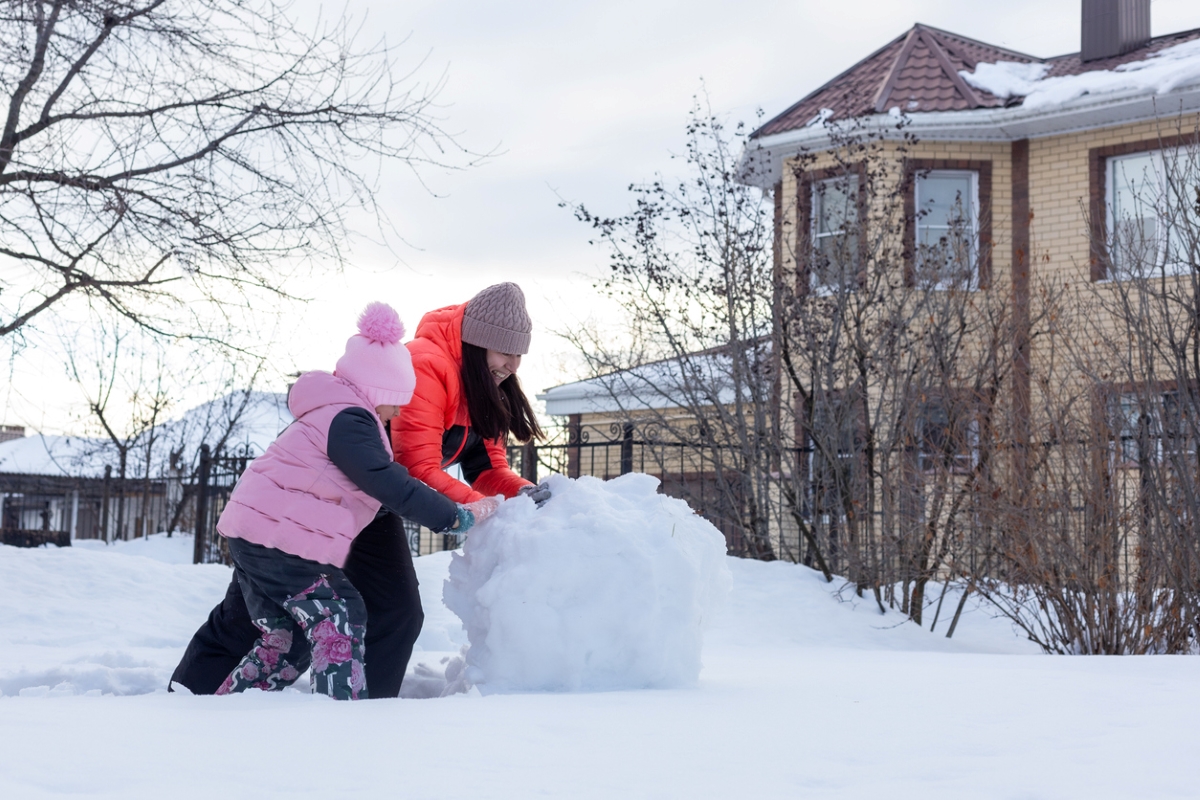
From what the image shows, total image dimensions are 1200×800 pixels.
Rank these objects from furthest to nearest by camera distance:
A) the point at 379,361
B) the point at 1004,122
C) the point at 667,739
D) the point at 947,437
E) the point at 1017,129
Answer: the point at 1017,129
the point at 1004,122
the point at 947,437
the point at 379,361
the point at 667,739

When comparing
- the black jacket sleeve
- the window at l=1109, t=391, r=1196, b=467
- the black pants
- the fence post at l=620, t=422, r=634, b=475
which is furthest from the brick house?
the black jacket sleeve

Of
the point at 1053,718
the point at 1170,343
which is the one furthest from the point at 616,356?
the point at 1053,718

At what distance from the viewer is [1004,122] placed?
1334cm

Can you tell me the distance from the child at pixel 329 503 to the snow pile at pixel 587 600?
9.0 inches

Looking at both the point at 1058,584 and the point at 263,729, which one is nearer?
the point at 263,729

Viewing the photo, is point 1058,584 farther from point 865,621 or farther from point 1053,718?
point 1053,718

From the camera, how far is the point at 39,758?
1885 millimetres

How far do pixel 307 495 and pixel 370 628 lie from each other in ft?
1.93

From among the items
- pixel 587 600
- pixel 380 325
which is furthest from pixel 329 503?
pixel 587 600

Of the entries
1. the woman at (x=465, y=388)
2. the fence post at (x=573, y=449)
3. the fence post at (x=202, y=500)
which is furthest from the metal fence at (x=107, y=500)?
the woman at (x=465, y=388)

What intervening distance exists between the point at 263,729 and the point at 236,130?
21.1ft

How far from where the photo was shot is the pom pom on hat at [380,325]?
331 centimetres

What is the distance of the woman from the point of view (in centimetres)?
348

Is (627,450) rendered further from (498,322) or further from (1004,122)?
(498,322)
